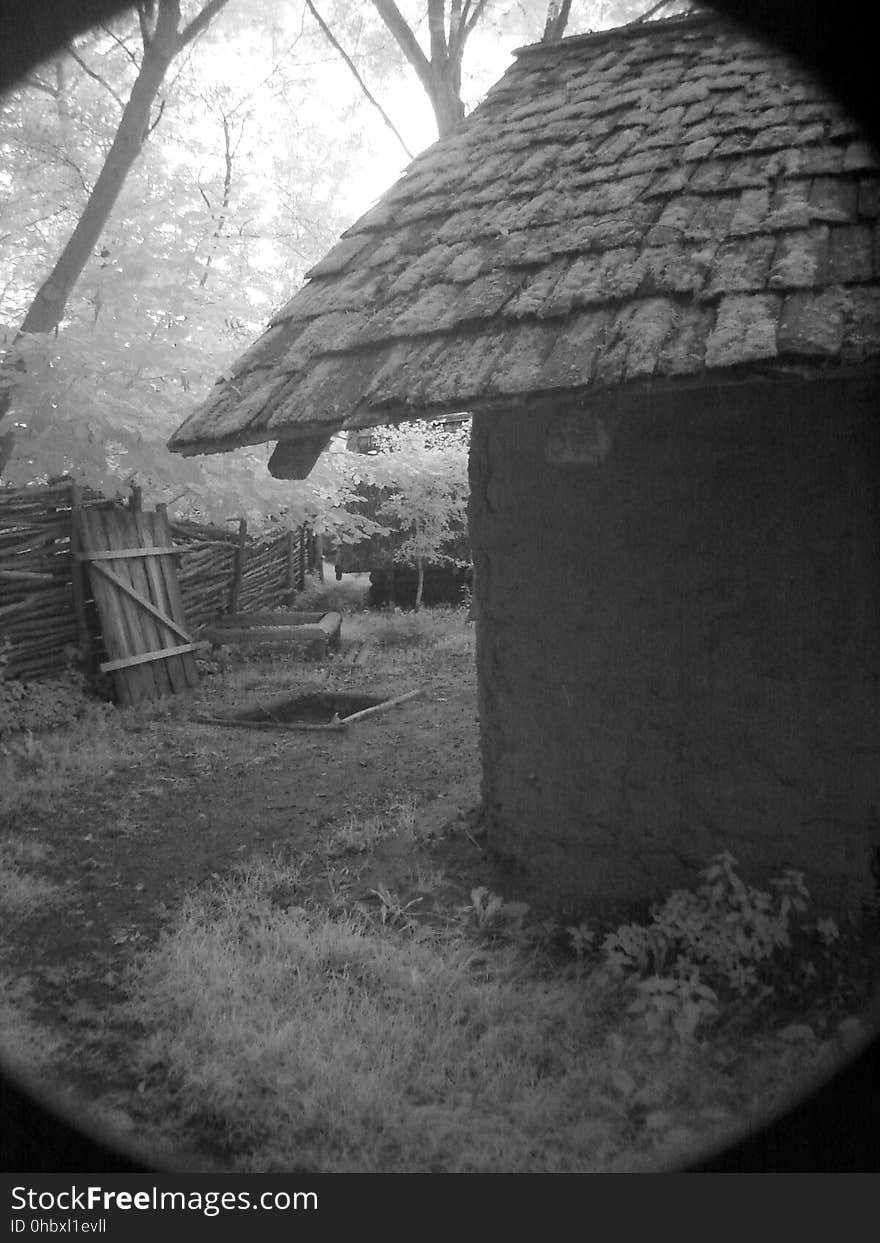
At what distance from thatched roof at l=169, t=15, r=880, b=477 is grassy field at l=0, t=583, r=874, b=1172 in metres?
2.06

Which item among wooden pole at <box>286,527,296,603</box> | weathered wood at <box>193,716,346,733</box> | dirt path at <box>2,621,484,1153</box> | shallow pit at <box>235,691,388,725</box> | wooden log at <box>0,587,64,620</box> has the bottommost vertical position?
shallow pit at <box>235,691,388,725</box>

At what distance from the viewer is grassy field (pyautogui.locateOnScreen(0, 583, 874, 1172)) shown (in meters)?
2.62

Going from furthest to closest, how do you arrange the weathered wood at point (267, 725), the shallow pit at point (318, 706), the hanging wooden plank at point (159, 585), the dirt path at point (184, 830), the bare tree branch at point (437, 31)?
the bare tree branch at point (437, 31), the hanging wooden plank at point (159, 585), the shallow pit at point (318, 706), the weathered wood at point (267, 725), the dirt path at point (184, 830)

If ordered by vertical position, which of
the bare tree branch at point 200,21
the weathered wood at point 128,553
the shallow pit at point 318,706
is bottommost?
the shallow pit at point 318,706

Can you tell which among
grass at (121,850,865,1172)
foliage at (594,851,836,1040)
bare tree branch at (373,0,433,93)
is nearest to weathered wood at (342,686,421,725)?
grass at (121,850,865,1172)

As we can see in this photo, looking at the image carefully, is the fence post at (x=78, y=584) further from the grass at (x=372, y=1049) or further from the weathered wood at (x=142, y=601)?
the grass at (x=372, y=1049)

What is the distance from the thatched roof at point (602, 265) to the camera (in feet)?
8.80

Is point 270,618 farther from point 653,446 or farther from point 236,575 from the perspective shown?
point 653,446

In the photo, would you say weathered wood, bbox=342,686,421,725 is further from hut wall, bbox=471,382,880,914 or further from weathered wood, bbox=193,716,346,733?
hut wall, bbox=471,382,880,914

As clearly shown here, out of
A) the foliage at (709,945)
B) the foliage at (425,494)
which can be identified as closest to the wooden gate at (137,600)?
the foliage at (425,494)

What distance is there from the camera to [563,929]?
3.75 meters

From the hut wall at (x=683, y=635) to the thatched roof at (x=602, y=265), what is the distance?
54cm
